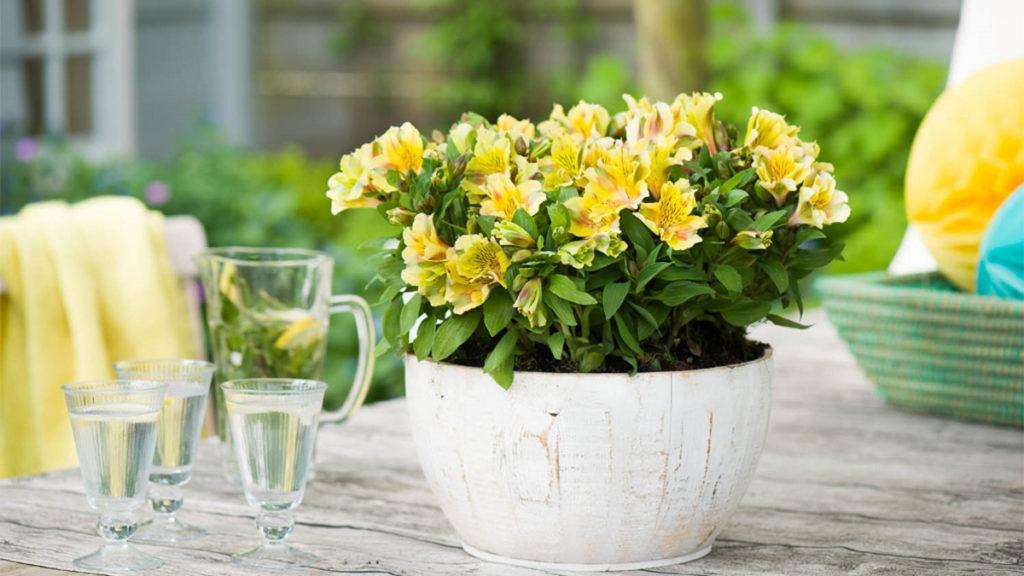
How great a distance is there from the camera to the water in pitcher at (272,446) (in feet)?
2.85

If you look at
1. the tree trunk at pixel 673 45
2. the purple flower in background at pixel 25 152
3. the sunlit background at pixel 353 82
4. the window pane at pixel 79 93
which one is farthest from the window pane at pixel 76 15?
the tree trunk at pixel 673 45

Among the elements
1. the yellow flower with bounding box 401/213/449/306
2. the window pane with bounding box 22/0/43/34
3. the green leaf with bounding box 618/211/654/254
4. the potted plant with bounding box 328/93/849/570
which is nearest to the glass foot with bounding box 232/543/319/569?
the potted plant with bounding box 328/93/849/570

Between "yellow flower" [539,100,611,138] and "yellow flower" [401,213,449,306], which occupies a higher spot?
"yellow flower" [539,100,611,138]

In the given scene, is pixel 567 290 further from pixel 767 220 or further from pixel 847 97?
pixel 847 97

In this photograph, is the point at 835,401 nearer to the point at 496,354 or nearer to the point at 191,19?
the point at 496,354

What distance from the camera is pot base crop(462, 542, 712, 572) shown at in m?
0.89

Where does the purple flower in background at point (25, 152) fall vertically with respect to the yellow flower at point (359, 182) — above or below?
below

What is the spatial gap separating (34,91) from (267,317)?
165 inches

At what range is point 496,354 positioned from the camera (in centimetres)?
84

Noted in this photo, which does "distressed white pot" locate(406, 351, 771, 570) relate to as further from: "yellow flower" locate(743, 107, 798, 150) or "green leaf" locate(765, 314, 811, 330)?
"yellow flower" locate(743, 107, 798, 150)

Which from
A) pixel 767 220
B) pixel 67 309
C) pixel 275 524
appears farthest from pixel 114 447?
pixel 67 309

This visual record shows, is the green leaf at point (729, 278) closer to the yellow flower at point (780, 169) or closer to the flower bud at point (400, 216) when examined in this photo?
the yellow flower at point (780, 169)

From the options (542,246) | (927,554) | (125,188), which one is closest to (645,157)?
(542,246)

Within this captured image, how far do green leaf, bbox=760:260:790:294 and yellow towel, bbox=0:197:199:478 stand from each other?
0.88 metres
